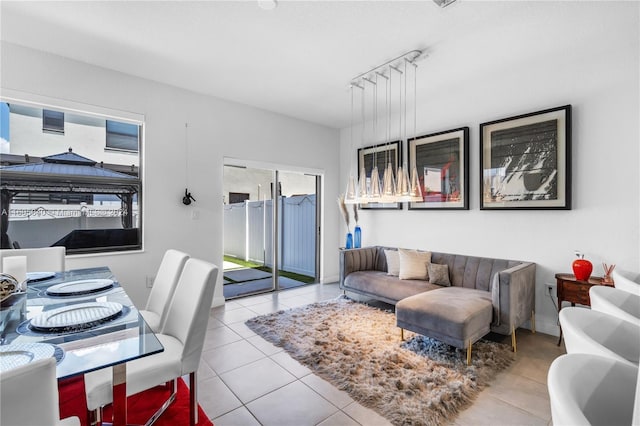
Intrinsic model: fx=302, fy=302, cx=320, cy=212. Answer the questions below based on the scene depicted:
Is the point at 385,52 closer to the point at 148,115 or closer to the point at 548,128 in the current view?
the point at 548,128

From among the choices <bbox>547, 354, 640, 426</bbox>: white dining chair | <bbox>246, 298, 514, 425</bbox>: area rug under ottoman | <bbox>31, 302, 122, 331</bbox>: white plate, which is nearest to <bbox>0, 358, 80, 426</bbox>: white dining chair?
<bbox>31, 302, 122, 331</bbox>: white plate

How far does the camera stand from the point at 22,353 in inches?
42.7

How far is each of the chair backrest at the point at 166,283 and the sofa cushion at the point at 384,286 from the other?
95.9 inches

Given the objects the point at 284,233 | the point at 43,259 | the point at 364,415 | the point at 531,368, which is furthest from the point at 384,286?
the point at 43,259

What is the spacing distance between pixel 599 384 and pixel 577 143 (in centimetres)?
318

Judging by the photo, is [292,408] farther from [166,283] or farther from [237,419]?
[166,283]

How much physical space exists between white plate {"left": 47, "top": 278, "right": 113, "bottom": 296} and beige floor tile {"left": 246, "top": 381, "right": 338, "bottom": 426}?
4.06 ft

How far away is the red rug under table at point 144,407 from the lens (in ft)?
6.02

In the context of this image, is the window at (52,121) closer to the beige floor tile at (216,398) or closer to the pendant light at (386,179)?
the beige floor tile at (216,398)

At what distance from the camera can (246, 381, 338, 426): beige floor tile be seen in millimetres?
1860

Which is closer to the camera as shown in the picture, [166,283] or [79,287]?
[79,287]

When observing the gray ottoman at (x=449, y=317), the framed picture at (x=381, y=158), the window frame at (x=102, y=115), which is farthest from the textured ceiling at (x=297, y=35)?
the gray ottoman at (x=449, y=317)

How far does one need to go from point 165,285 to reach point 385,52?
113 inches

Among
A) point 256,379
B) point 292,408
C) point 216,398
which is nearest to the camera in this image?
point 292,408
